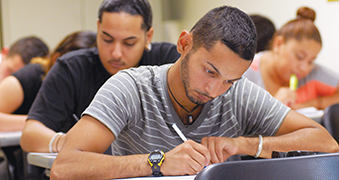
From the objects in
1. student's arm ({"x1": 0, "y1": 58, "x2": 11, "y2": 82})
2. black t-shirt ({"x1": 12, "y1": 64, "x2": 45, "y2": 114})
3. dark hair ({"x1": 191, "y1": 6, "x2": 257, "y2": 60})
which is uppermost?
dark hair ({"x1": 191, "y1": 6, "x2": 257, "y2": 60})

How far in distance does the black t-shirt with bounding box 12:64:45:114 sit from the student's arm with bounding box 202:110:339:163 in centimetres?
150

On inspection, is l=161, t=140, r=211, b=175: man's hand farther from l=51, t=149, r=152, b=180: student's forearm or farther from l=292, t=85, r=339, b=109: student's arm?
l=292, t=85, r=339, b=109: student's arm

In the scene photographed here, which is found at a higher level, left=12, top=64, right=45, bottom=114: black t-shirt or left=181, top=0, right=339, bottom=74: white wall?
left=181, top=0, right=339, bottom=74: white wall

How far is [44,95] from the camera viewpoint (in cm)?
164

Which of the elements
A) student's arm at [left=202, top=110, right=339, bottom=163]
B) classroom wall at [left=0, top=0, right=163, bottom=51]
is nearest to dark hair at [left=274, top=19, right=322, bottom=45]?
student's arm at [left=202, top=110, right=339, bottom=163]

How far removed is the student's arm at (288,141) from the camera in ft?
3.46

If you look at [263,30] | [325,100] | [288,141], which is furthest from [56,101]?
[325,100]

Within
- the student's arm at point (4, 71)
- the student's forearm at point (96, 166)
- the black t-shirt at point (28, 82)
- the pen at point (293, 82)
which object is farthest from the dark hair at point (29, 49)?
the student's forearm at point (96, 166)

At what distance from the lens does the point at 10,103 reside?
83.8 inches

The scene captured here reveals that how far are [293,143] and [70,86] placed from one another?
1.05 metres

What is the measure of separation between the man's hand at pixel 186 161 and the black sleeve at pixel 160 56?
2.97 feet

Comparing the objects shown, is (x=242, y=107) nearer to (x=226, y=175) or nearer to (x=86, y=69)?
(x=226, y=175)

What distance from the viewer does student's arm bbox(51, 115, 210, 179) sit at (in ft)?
3.04

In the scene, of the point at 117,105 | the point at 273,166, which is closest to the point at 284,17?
the point at 117,105
